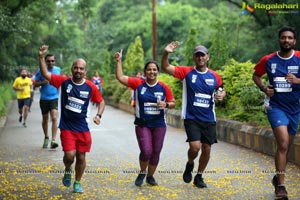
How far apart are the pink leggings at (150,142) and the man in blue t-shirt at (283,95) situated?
163cm

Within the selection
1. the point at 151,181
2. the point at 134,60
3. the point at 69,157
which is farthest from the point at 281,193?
the point at 134,60

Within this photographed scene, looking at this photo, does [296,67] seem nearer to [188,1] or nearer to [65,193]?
[65,193]

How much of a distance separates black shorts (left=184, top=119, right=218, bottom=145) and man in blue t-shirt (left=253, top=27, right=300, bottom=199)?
2.98ft

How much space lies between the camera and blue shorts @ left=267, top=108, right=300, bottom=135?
693 cm

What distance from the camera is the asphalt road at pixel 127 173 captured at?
7.31 m

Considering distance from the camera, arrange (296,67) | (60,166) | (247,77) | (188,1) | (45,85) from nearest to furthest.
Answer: (296,67)
(60,166)
(45,85)
(247,77)
(188,1)

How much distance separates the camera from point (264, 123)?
1198 centimetres

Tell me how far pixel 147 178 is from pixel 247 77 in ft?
22.0

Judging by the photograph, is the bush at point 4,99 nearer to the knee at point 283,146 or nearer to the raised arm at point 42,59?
the raised arm at point 42,59

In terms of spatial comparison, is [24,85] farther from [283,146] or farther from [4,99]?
[283,146]

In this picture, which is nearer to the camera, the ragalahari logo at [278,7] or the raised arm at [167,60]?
the raised arm at [167,60]

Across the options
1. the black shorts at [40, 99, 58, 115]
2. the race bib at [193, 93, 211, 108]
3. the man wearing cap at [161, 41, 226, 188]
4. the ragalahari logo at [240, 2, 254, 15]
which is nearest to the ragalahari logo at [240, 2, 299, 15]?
the ragalahari logo at [240, 2, 254, 15]

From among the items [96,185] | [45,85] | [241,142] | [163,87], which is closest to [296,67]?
[163,87]

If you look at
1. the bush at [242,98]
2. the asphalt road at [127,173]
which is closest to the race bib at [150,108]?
the asphalt road at [127,173]
